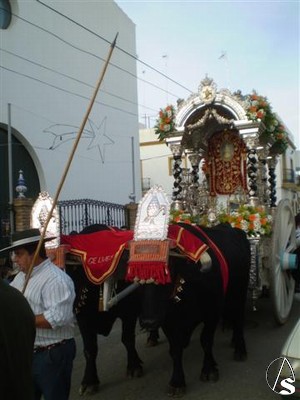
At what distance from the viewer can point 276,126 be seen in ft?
26.0

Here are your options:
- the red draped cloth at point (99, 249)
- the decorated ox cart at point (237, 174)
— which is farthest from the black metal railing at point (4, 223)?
the red draped cloth at point (99, 249)

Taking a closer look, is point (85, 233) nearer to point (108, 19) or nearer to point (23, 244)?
point (23, 244)

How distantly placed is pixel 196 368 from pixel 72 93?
1016cm

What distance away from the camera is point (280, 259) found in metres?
6.52

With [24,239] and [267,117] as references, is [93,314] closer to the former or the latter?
[24,239]

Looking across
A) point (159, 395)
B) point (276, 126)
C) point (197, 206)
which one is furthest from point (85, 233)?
point (276, 126)

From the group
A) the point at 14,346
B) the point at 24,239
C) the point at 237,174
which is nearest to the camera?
the point at 14,346

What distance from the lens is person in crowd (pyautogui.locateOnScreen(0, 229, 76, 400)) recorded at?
305 centimetres

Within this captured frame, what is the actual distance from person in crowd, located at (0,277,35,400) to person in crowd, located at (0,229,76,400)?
116 centimetres

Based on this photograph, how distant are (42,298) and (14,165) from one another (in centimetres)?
894

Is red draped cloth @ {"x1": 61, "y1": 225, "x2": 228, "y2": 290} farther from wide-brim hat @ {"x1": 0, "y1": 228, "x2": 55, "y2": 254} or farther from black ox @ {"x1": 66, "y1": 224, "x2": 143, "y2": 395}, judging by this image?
wide-brim hat @ {"x1": 0, "y1": 228, "x2": 55, "y2": 254}

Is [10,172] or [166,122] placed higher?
[166,122]

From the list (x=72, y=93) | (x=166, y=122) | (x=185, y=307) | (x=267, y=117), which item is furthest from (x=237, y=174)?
(x=72, y=93)

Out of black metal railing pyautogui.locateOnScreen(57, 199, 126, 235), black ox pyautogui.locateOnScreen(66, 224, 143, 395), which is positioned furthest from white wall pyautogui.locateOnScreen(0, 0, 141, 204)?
black ox pyautogui.locateOnScreen(66, 224, 143, 395)
